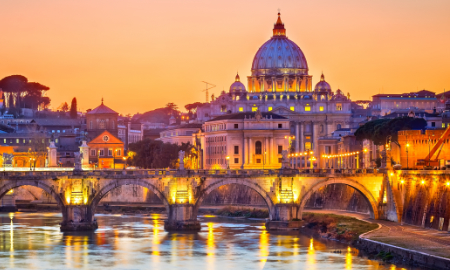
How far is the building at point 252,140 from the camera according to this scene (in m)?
145

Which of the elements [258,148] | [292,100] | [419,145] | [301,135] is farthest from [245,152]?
[419,145]

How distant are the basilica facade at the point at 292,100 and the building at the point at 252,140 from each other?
31.0 m

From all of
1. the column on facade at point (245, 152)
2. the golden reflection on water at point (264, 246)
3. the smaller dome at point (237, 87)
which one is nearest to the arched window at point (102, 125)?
the smaller dome at point (237, 87)

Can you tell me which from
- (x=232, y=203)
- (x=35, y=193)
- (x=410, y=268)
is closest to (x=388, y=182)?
(x=410, y=268)

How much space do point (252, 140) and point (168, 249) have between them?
262ft

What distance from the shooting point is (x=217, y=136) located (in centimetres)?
15175

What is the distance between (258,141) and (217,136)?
8160 mm

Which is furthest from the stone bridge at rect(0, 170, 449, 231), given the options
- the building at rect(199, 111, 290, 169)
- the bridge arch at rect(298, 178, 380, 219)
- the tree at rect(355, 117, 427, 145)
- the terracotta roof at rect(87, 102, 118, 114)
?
the terracotta roof at rect(87, 102, 118, 114)

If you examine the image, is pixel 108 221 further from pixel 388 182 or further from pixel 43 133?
pixel 43 133

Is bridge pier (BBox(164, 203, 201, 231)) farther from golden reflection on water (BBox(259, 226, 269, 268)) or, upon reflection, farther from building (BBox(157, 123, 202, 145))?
building (BBox(157, 123, 202, 145))

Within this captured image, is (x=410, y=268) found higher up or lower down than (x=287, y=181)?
lower down

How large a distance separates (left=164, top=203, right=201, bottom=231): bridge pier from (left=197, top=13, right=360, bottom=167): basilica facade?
100519 millimetres

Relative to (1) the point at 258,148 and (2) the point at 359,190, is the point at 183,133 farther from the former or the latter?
(2) the point at 359,190

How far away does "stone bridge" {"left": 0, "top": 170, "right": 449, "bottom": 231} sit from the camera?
251 ft
